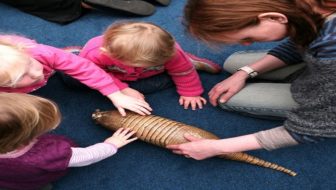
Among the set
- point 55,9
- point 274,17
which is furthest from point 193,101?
point 55,9

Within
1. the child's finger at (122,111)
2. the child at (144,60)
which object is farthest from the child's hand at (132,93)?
the child's finger at (122,111)

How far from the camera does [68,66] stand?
4.97 feet

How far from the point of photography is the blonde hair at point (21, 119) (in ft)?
3.52

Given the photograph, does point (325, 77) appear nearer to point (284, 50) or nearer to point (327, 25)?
point (327, 25)

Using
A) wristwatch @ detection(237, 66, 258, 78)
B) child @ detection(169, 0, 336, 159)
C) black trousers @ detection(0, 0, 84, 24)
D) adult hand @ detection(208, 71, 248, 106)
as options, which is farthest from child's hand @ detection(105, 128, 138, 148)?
black trousers @ detection(0, 0, 84, 24)

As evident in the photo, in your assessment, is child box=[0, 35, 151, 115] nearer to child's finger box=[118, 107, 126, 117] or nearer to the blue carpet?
child's finger box=[118, 107, 126, 117]

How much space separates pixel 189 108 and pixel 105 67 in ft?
1.45

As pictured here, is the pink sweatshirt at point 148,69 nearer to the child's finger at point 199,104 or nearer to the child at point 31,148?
the child's finger at point 199,104

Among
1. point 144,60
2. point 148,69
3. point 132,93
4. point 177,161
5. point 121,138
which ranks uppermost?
point 144,60

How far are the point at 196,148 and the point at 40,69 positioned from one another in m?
0.68

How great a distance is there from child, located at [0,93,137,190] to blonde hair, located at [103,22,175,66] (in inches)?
12.9

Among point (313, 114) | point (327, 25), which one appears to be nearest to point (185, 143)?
point (313, 114)

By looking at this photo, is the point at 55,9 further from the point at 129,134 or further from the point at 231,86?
the point at 231,86

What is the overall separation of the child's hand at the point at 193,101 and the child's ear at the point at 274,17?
2.68 ft
